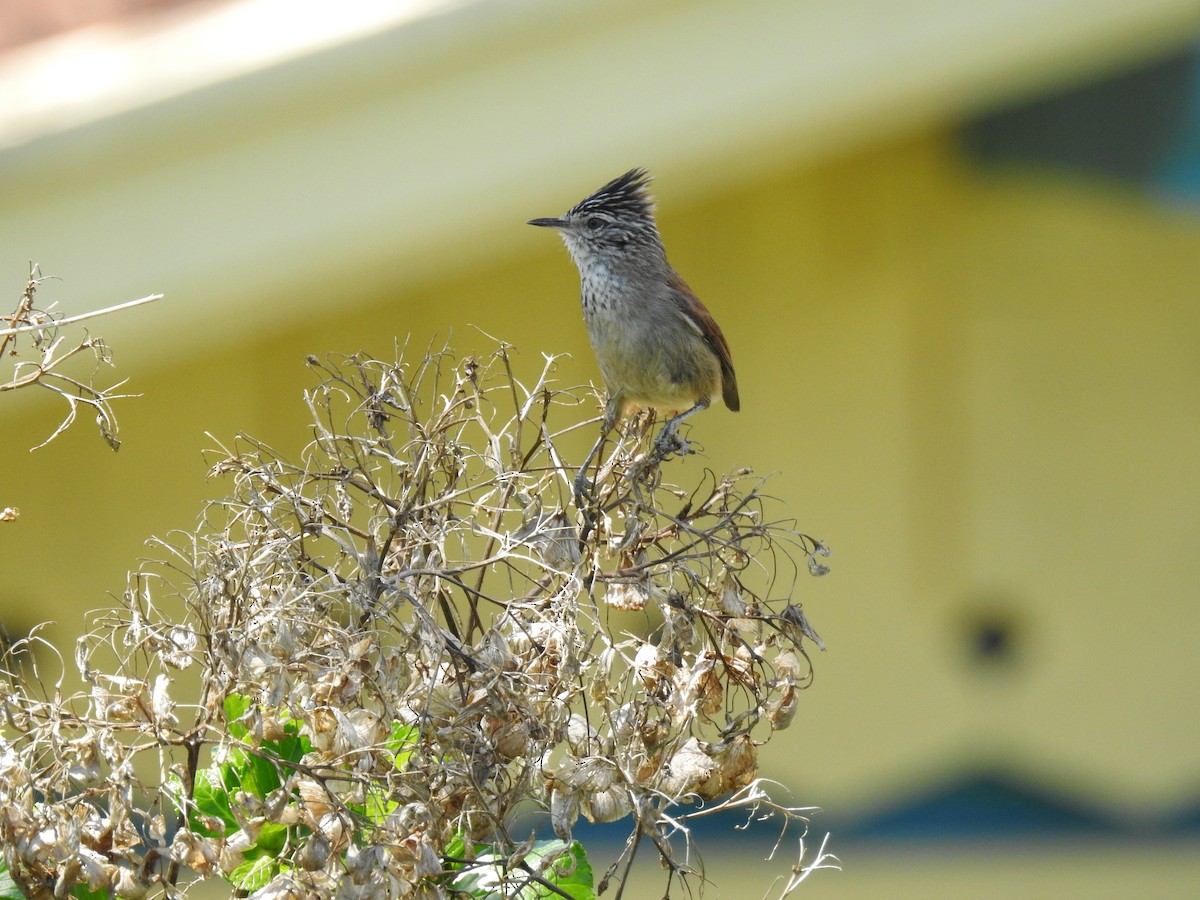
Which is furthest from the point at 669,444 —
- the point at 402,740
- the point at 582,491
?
the point at 402,740

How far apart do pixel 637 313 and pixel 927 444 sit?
247cm

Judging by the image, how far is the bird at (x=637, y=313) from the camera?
11.5 feet

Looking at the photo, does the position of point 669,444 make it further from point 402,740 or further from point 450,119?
point 450,119

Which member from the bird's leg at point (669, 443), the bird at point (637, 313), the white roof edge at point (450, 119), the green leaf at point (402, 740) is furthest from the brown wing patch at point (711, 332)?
the green leaf at point (402, 740)

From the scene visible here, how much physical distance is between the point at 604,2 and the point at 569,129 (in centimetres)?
39

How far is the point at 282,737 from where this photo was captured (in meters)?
1.63

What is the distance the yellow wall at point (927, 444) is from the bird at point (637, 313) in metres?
1.90

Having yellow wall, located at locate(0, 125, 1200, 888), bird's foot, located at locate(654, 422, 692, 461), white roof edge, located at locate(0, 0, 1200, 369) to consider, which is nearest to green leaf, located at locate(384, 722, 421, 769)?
bird's foot, located at locate(654, 422, 692, 461)

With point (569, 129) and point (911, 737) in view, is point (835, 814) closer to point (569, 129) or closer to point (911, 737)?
point (911, 737)

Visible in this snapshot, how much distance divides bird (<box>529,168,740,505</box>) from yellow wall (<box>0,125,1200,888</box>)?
1.90 m

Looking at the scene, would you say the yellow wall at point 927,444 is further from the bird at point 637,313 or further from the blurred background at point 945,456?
the bird at point 637,313

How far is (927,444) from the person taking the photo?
569 cm

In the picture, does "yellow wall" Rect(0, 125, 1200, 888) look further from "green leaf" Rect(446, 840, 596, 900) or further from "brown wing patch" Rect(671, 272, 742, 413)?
"green leaf" Rect(446, 840, 596, 900)

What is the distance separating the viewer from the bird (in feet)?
11.5
